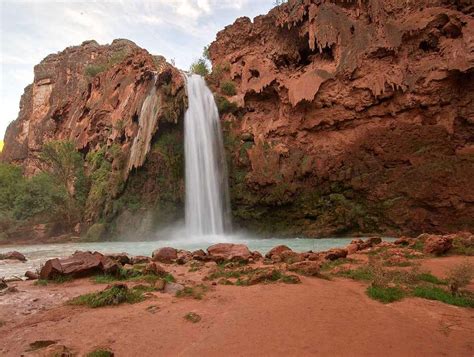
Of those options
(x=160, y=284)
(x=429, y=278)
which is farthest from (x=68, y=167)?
(x=429, y=278)

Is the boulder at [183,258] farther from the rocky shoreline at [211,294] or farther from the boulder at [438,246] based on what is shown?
the boulder at [438,246]

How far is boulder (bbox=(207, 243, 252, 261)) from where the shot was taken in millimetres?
10259

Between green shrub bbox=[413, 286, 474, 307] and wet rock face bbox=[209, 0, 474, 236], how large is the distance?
1619 centimetres

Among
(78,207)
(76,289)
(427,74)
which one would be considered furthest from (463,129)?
(78,207)

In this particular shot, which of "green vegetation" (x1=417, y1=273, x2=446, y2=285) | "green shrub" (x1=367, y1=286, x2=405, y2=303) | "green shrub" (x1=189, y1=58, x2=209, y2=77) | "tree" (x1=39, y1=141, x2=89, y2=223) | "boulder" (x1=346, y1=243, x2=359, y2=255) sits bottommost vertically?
"green shrub" (x1=367, y1=286, x2=405, y2=303)

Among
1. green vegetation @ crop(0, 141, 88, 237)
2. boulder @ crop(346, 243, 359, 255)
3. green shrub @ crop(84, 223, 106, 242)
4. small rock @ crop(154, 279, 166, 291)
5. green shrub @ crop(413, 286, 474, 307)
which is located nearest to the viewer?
green shrub @ crop(413, 286, 474, 307)

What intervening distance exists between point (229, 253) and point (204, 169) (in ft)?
50.4

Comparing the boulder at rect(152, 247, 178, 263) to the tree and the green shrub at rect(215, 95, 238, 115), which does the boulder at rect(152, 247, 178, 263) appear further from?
the tree

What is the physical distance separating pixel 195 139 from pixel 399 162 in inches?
548

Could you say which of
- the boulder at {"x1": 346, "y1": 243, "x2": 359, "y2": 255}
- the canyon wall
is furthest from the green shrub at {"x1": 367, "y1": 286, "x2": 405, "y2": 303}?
the canyon wall

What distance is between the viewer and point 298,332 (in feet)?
16.2

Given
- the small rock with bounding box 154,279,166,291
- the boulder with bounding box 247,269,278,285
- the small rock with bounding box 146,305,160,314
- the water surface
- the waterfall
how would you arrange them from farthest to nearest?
the waterfall → the water surface → the boulder with bounding box 247,269,278,285 → the small rock with bounding box 154,279,166,291 → the small rock with bounding box 146,305,160,314

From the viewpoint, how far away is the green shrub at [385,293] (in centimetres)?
638

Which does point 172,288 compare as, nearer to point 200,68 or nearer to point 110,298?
point 110,298
